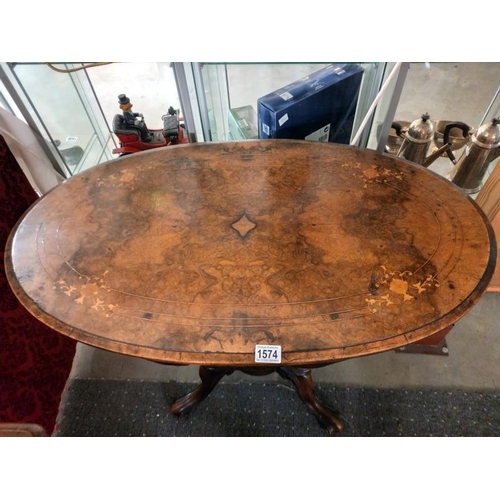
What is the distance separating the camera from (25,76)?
5.19ft

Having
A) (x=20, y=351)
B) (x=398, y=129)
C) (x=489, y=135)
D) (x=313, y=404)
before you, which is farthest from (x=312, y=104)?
(x=20, y=351)

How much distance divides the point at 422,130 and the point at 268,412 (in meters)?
1.40

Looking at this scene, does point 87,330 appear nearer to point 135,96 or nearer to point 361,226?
point 361,226

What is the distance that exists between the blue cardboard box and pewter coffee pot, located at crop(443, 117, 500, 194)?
19.1 inches

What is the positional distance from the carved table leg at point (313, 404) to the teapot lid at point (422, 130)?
3.81ft

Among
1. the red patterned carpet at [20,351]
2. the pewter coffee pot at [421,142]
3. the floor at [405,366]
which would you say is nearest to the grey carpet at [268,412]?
the floor at [405,366]

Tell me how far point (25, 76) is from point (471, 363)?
7.94 ft

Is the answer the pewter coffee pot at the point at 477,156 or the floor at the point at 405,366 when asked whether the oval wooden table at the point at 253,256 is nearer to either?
the floor at the point at 405,366

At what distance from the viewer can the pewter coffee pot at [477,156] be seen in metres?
1.49

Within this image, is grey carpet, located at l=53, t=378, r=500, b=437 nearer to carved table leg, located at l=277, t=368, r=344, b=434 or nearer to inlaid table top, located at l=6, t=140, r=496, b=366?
carved table leg, located at l=277, t=368, r=344, b=434

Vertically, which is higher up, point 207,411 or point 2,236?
point 2,236
